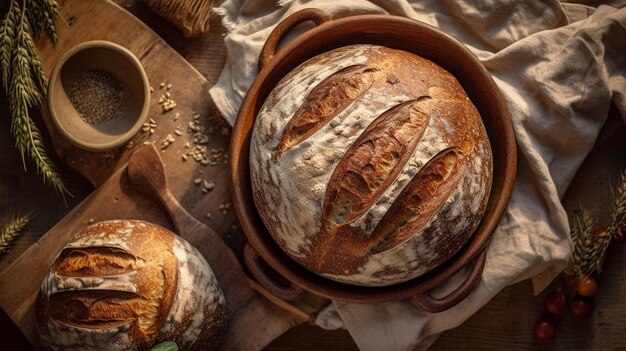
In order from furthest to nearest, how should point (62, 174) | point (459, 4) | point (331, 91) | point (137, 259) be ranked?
point (62, 174)
point (459, 4)
point (137, 259)
point (331, 91)

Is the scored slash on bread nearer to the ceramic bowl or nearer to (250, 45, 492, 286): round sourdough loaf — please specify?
(250, 45, 492, 286): round sourdough loaf

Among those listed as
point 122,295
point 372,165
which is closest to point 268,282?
point 122,295

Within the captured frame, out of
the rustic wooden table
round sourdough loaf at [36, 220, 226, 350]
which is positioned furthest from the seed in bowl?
round sourdough loaf at [36, 220, 226, 350]

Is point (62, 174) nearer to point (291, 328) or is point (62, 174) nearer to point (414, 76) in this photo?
point (291, 328)

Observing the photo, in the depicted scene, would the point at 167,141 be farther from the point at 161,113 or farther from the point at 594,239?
the point at 594,239

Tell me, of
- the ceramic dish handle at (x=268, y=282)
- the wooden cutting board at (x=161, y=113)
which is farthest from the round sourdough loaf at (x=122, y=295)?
the wooden cutting board at (x=161, y=113)

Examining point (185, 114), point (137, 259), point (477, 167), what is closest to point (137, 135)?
point (185, 114)

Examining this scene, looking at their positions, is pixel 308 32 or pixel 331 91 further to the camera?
pixel 308 32
